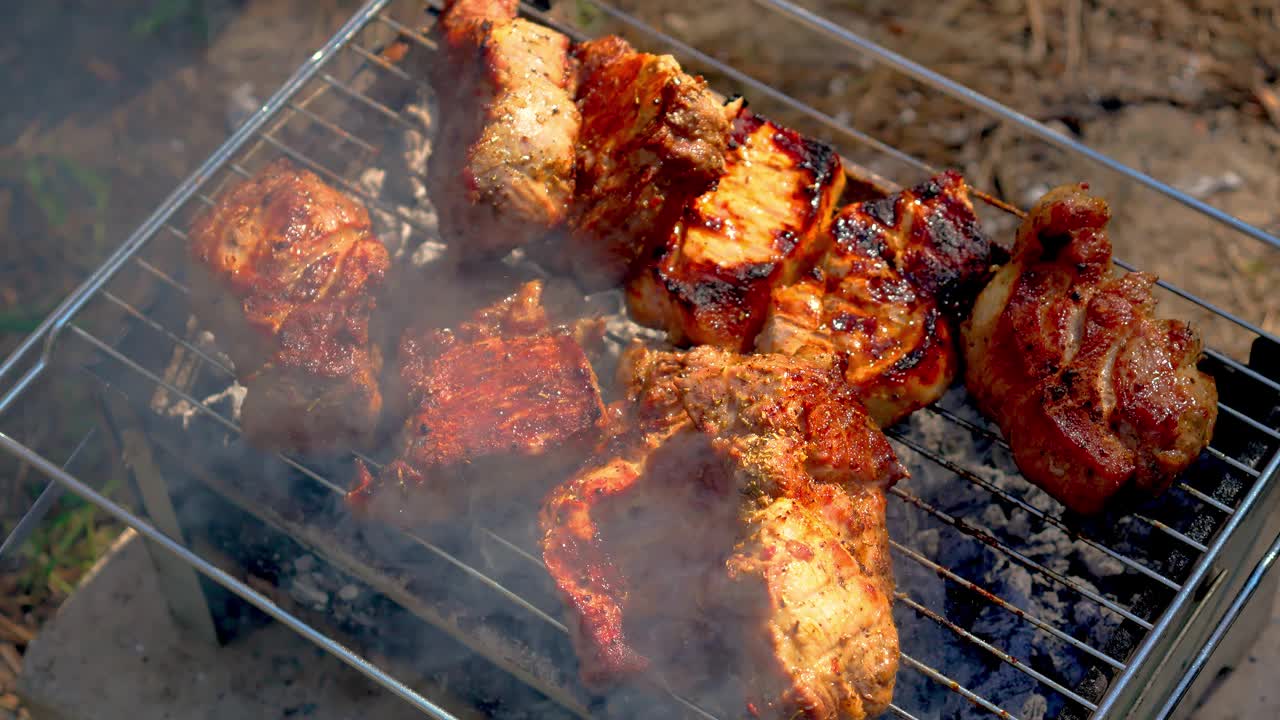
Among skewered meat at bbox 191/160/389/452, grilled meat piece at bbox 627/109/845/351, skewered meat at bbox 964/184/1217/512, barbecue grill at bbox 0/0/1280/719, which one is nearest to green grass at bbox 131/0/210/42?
barbecue grill at bbox 0/0/1280/719

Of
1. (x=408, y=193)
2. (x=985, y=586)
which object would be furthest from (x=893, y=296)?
(x=408, y=193)

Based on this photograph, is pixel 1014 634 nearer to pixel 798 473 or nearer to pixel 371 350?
pixel 798 473

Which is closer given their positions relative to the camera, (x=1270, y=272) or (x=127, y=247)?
(x=127, y=247)

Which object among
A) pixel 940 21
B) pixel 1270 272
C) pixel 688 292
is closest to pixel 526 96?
pixel 688 292

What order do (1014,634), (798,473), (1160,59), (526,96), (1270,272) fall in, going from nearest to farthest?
(798,473)
(526,96)
(1014,634)
(1270,272)
(1160,59)

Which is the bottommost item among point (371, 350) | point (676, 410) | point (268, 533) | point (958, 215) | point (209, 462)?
point (268, 533)

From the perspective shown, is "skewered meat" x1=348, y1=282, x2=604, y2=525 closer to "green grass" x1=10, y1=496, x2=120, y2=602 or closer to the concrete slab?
the concrete slab

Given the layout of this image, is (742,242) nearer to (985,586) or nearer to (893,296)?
(893,296)
